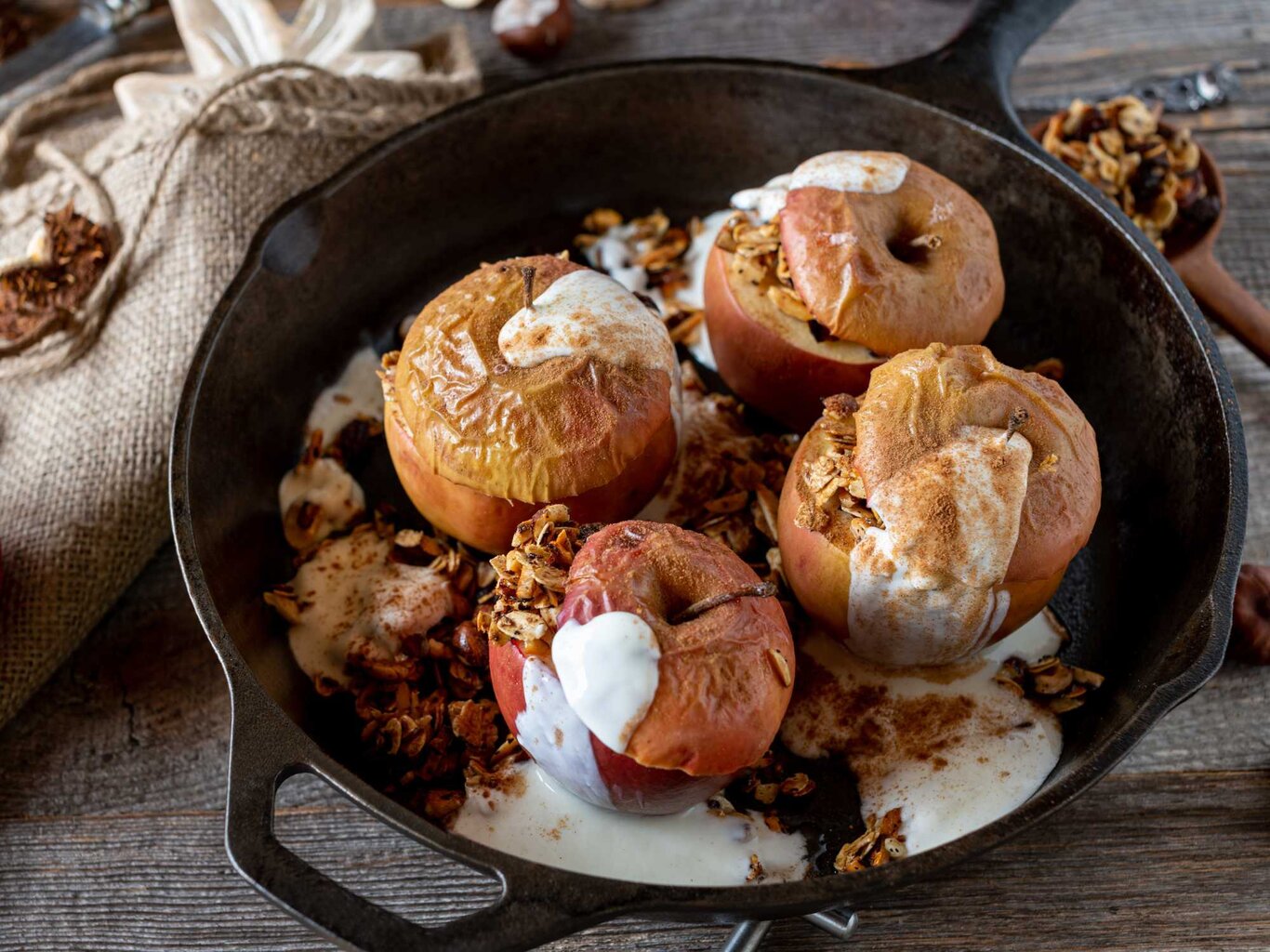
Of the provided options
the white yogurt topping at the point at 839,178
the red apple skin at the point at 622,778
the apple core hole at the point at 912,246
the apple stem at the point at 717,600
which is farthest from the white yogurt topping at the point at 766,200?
the red apple skin at the point at 622,778

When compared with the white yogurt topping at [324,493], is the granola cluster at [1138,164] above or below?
below

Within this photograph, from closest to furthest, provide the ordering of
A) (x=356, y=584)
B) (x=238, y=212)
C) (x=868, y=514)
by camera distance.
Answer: (x=868, y=514), (x=356, y=584), (x=238, y=212)

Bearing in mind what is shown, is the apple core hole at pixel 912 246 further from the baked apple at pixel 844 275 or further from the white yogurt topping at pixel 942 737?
the white yogurt topping at pixel 942 737

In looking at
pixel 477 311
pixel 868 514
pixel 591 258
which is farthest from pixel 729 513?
pixel 591 258

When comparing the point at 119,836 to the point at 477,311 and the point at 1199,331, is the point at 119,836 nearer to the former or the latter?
the point at 477,311

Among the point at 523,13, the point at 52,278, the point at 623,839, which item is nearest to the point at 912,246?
the point at 623,839
